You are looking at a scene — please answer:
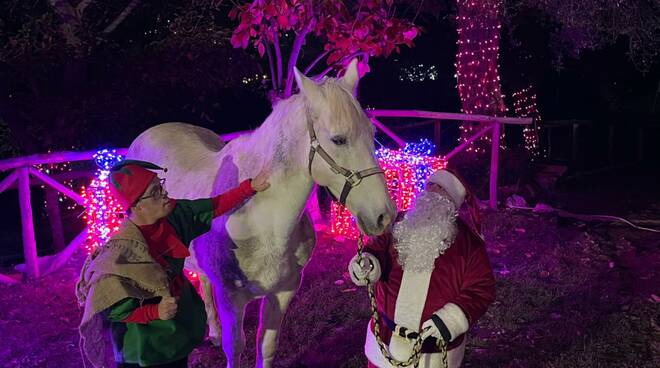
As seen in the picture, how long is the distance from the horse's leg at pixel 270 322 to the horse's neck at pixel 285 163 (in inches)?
21.7

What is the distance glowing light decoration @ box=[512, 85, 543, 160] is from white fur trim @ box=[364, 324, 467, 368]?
10154 mm

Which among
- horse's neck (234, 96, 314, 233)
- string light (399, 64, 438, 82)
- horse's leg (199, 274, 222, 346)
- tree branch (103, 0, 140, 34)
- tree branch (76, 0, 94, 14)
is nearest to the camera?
horse's neck (234, 96, 314, 233)

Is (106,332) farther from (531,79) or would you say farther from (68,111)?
(531,79)

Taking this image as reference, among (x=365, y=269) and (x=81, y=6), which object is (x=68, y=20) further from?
(x=365, y=269)

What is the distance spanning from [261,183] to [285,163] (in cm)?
17

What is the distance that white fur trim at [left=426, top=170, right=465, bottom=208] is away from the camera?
253 centimetres

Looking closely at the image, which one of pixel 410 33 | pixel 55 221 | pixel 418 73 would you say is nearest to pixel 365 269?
pixel 410 33

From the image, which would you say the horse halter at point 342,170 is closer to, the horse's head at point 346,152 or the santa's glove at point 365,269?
the horse's head at point 346,152

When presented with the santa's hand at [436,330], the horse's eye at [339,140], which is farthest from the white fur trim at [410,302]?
the horse's eye at [339,140]

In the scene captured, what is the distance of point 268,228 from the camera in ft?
9.51

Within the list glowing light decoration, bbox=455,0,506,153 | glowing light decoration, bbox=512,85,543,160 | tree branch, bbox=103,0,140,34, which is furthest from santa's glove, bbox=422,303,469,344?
glowing light decoration, bbox=512,85,543,160

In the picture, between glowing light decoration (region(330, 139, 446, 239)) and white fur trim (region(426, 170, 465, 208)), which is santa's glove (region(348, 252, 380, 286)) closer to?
white fur trim (region(426, 170, 465, 208))

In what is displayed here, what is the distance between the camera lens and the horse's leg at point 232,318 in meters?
3.13

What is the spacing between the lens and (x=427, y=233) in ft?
7.86
